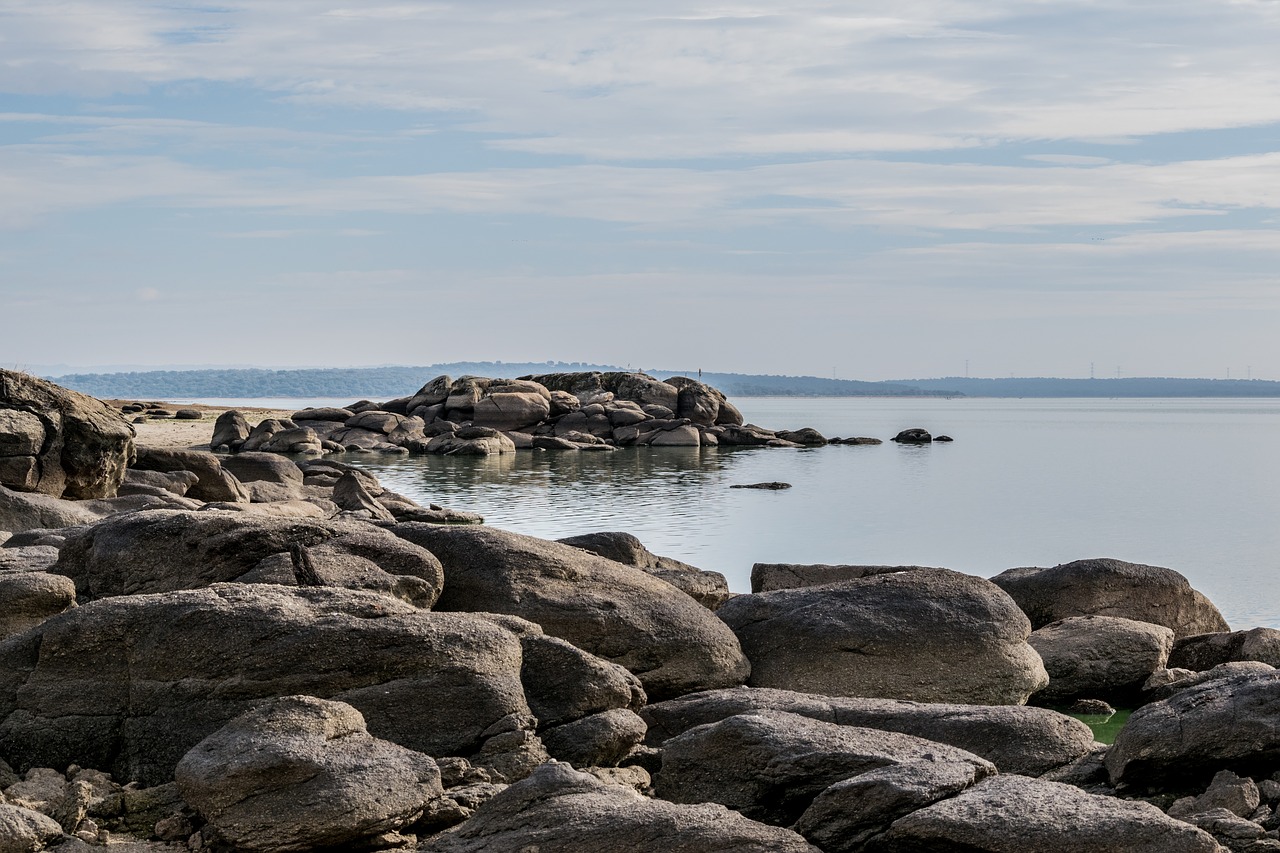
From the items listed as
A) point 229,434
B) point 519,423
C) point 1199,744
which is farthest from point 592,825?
point 519,423

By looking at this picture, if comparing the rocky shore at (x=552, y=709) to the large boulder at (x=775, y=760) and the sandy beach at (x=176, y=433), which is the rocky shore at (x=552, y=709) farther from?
the sandy beach at (x=176, y=433)

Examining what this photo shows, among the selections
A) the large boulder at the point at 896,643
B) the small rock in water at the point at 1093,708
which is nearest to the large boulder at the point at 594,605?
the large boulder at the point at 896,643

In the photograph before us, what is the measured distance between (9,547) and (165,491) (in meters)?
14.4

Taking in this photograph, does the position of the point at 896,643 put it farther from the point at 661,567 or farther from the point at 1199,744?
the point at 661,567

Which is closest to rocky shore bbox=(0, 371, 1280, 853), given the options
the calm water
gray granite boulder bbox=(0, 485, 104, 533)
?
gray granite boulder bbox=(0, 485, 104, 533)

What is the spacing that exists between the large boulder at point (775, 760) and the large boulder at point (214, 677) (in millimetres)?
1437

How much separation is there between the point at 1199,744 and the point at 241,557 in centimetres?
907

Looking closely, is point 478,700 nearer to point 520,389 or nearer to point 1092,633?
point 1092,633

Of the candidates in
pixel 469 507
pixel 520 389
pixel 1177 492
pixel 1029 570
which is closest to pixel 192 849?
pixel 1029 570

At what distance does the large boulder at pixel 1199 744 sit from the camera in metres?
10.2

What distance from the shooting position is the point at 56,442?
26.8m

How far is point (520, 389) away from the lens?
94500mm

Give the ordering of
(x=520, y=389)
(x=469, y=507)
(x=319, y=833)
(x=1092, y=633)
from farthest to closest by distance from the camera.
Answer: (x=520, y=389) < (x=469, y=507) < (x=1092, y=633) < (x=319, y=833)

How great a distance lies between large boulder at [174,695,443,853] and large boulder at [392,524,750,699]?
148 inches
